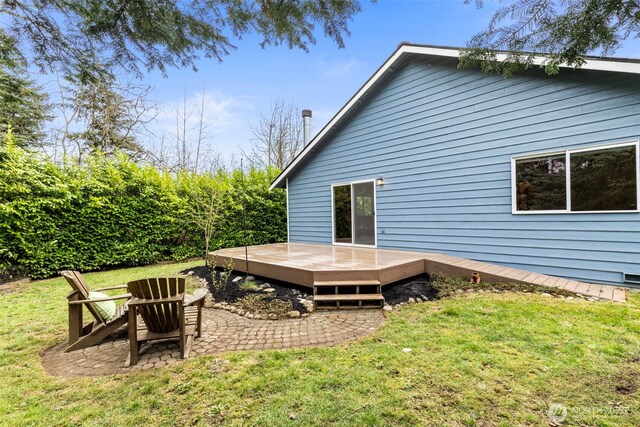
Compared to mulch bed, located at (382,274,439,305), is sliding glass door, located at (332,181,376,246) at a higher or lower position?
higher

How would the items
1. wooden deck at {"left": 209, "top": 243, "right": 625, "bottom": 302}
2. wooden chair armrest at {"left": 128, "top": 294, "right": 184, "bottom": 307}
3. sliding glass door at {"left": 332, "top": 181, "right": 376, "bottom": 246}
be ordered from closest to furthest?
wooden chair armrest at {"left": 128, "top": 294, "right": 184, "bottom": 307} → wooden deck at {"left": 209, "top": 243, "right": 625, "bottom": 302} → sliding glass door at {"left": 332, "top": 181, "right": 376, "bottom": 246}

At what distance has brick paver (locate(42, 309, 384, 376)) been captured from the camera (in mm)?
2863

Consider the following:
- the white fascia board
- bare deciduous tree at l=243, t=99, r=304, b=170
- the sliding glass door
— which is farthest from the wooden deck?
bare deciduous tree at l=243, t=99, r=304, b=170

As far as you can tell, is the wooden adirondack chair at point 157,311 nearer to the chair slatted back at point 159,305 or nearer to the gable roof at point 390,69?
the chair slatted back at point 159,305

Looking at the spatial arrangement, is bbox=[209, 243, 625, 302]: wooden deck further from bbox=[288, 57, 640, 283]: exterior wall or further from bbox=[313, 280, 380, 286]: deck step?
bbox=[288, 57, 640, 283]: exterior wall

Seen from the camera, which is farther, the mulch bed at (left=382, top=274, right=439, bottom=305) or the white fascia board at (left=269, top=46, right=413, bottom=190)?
the white fascia board at (left=269, top=46, right=413, bottom=190)

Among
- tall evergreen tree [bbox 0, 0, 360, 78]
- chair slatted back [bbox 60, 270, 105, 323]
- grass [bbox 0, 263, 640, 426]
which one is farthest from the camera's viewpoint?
chair slatted back [bbox 60, 270, 105, 323]

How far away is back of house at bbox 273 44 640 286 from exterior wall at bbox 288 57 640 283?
0.02 meters

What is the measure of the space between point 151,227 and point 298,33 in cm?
775

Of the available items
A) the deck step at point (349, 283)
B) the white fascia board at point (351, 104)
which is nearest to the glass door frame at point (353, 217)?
the white fascia board at point (351, 104)

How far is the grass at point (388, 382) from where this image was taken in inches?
78.7

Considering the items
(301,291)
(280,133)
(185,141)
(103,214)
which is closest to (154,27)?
(301,291)

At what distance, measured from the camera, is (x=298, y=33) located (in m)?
2.80

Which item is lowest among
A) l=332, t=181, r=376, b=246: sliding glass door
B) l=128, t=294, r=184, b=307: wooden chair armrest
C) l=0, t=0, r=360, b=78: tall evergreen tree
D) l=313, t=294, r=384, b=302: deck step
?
l=313, t=294, r=384, b=302: deck step
